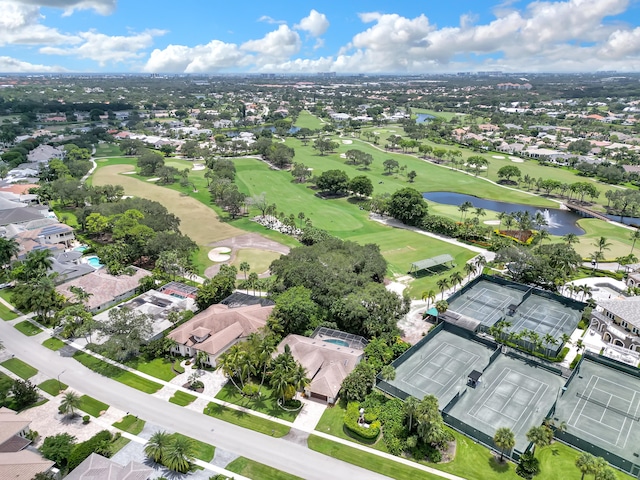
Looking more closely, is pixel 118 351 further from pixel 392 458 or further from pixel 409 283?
pixel 409 283

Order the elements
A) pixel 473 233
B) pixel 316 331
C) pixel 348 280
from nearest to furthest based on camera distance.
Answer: pixel 316 331 < pixel 348 280 < pixel 473 233

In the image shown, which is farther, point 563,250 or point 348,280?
point 563,250

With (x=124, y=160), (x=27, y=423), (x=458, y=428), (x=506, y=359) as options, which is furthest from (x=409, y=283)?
(x=124, y=160)

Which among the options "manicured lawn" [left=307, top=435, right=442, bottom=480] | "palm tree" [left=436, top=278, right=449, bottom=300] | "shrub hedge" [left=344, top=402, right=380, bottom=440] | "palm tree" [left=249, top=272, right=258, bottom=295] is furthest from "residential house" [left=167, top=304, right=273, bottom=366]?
"palm tree" [left=436, top=278, right=449, bottom=300]

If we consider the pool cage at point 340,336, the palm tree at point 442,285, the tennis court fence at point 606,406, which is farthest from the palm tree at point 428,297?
the tennis court fence at point 606,406

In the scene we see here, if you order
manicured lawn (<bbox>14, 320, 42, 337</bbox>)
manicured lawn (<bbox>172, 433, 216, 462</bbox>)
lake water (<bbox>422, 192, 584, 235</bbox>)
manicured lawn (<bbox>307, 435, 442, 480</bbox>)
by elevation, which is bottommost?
lake water (<bbox>422, 192, 584, 235</bbox>)

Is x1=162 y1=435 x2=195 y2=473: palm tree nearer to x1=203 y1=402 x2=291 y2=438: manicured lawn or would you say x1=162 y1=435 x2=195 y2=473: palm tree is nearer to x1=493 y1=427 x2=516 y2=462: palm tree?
x1=203 y1=402 x2=291 y2=438: manicured lawn

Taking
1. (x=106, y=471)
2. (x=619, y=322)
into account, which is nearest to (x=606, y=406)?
(x=619, y=322)
